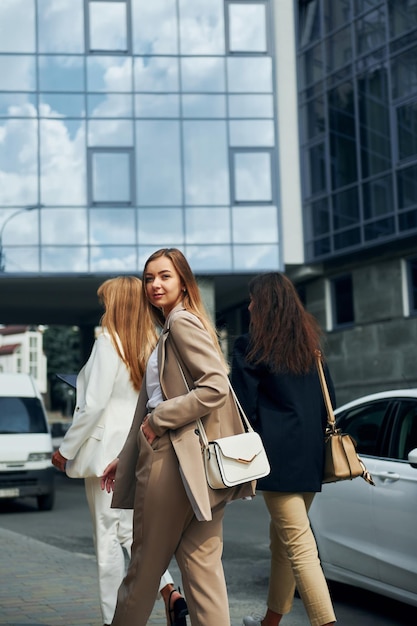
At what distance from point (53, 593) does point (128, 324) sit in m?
2.41

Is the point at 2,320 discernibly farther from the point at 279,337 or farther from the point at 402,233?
the point at 279,337

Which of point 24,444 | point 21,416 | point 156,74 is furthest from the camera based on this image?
point 156,74

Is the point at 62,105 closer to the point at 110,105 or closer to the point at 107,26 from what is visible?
the point at 110,105

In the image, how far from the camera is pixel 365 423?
6.86m

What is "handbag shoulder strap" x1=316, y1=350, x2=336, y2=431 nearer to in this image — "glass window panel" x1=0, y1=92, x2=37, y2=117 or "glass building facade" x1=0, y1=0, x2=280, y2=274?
"glass building facade" x1=0, y1=0, x2=280, y2=274

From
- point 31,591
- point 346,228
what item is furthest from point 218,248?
point 31,591

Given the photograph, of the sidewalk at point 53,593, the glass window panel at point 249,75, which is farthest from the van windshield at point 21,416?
the glass window panel at point 249,75

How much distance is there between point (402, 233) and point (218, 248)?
516 centimetres

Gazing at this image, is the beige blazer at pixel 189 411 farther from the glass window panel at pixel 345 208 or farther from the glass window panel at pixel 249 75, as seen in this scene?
the glass window panel at pixel 249 75

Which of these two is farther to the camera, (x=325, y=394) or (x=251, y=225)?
(x=251, y=225)

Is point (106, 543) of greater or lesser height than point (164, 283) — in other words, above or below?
below

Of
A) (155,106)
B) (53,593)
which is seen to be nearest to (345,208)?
(155,106)

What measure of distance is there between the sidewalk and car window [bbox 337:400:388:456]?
117 cm

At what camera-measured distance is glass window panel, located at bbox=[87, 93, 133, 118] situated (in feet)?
87.8
